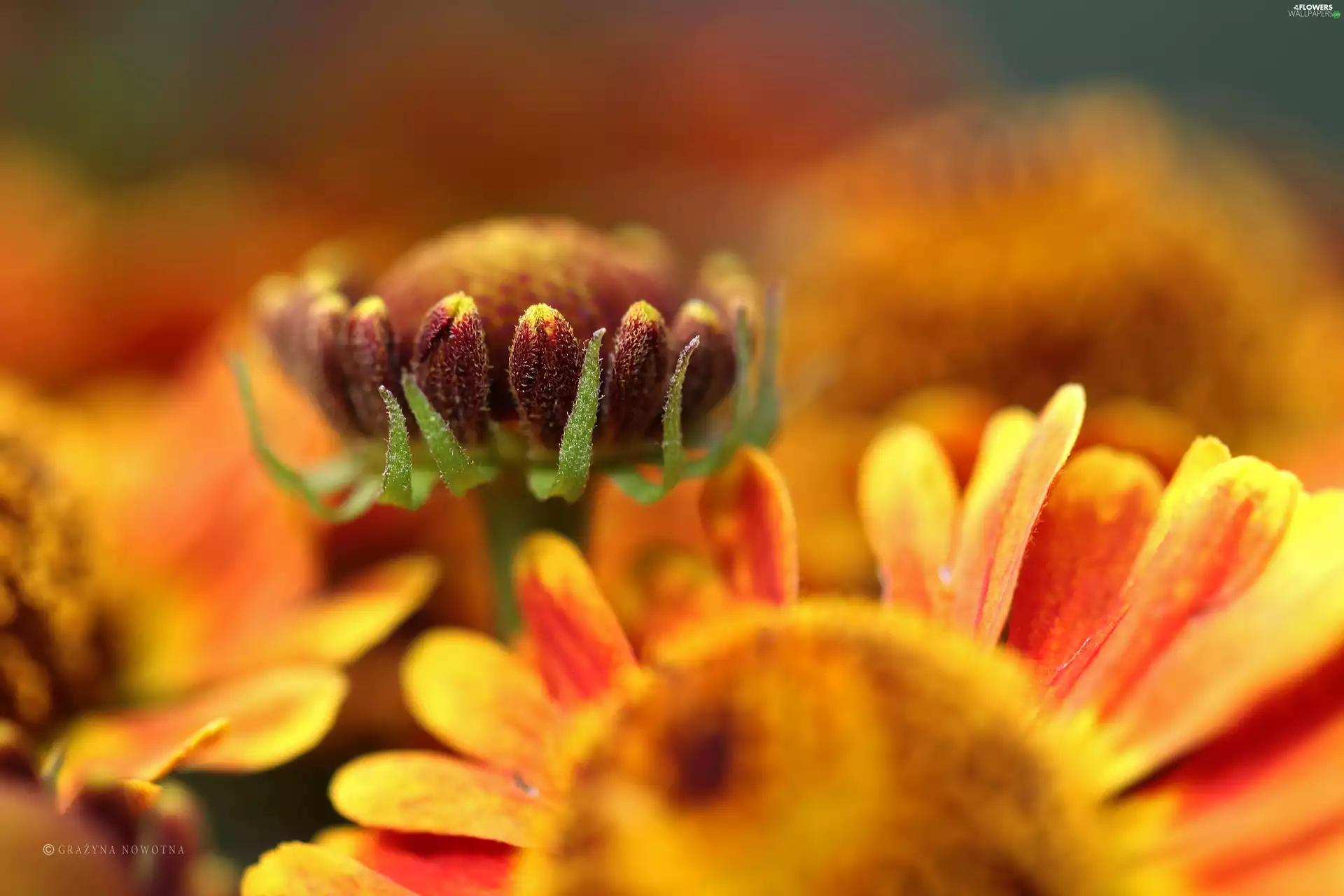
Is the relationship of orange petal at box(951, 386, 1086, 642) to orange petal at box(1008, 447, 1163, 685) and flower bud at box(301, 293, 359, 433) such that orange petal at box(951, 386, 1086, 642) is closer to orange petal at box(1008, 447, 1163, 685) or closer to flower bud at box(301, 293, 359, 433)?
orange petal at box(1008, 447, 1163, 685)

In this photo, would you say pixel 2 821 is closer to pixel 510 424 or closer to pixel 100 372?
pixel 510 424

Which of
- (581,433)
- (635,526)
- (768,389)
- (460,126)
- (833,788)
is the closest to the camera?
(833,788)

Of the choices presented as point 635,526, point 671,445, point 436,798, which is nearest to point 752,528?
point 671,445

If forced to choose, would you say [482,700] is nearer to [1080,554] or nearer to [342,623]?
[342,623]

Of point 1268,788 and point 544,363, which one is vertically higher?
point 544,363

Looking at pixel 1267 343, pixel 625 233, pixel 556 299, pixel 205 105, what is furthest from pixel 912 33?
pixel 556 299

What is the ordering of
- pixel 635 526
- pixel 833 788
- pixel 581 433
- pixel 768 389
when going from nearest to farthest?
1. pixel 833 788
2. pixel 581 433
3. pixel 768 389
4. pixel 635 526

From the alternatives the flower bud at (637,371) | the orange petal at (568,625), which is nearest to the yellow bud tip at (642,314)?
the flower bud at (637,371)
